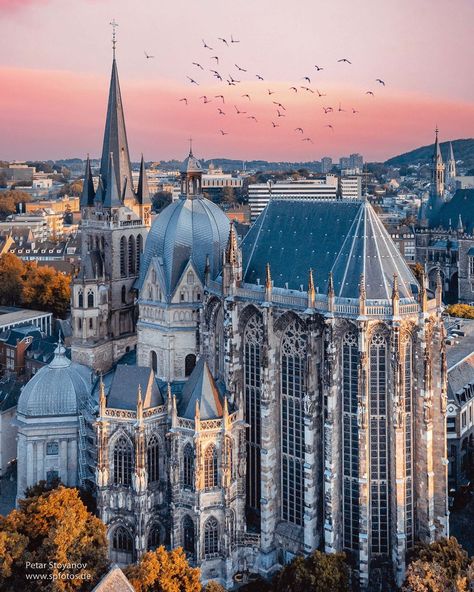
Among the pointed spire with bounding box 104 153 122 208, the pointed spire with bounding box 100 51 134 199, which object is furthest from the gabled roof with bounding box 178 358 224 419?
the pointed spire with bounding box 100 51 134 199

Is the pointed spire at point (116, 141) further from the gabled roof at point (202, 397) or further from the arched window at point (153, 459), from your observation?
the arched window at point (153, 459)

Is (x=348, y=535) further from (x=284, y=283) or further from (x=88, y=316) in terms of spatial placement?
(x=88, y=316)

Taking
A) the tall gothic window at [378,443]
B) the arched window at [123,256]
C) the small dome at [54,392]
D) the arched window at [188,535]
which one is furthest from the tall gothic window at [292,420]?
the arched window at [123,256]

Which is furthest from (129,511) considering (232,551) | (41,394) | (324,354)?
(324,354)

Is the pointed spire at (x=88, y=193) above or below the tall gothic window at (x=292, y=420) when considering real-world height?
above

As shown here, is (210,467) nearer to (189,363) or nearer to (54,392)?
(189,363)

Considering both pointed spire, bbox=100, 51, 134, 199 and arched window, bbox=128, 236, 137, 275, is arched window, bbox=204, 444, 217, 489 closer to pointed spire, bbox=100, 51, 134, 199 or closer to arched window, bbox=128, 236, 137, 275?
arched window, bbox=128, 236, 137, 275
